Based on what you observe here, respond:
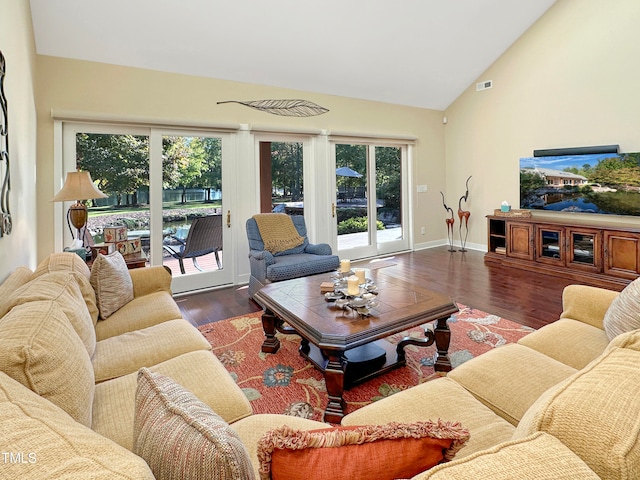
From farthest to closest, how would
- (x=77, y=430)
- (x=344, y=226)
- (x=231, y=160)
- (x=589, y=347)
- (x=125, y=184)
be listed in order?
1. (x=344, y=226)
2. (x=231, y=160)
3. (x=125, y=184)
4. (x=589, y=347)
5. (x=77, y=430)

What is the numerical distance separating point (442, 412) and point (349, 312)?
1008 mm

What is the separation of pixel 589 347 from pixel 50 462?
2.04m

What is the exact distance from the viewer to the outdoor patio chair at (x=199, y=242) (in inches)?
175

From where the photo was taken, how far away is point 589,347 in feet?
5.56

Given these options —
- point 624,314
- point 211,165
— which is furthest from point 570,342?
point 211,165

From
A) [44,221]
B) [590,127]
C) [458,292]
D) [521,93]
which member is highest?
[521,93]

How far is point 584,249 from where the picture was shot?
465cm

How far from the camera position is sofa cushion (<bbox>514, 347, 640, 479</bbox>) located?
0.61 meters

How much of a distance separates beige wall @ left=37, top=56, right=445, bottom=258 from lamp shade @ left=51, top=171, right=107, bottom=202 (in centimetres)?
84

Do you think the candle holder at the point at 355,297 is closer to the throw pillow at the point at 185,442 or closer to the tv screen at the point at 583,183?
the throw pillow at the point at 185,442

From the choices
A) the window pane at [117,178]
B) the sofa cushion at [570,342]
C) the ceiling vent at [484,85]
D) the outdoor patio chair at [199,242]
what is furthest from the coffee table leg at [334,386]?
the ceiling vent at [484,85]

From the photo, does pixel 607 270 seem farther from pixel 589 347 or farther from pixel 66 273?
pixel 66 273

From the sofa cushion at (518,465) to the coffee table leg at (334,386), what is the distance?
1.36m

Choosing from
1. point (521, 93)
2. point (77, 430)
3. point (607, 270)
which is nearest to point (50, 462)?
point (77, 430)
